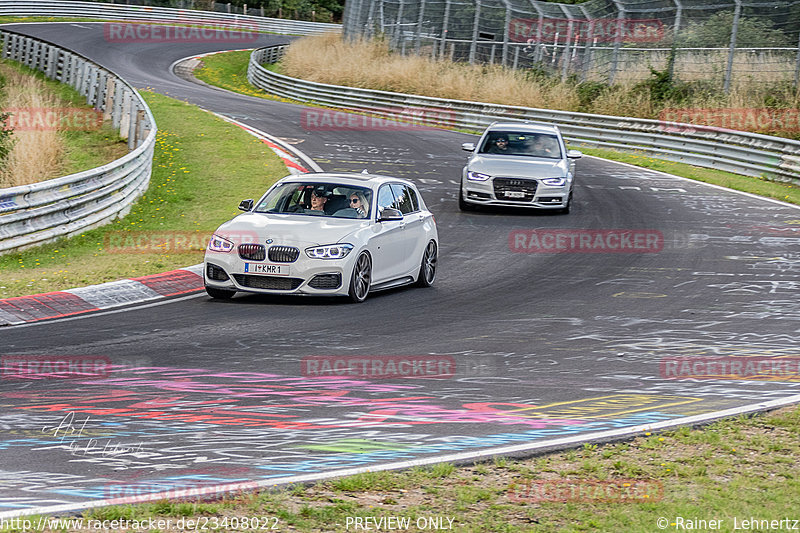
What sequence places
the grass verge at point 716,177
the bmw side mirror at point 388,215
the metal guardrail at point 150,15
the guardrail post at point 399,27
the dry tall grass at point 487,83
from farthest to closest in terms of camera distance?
the metal guardrail at point 150,15 < the guardrail post at point 399,27 < the dry tall grass at point 487,83 < the grass verge at point 716,177 < the bmw side mirror at point 388,215

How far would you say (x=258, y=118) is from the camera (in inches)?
1382

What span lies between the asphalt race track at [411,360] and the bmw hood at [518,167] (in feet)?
7.03

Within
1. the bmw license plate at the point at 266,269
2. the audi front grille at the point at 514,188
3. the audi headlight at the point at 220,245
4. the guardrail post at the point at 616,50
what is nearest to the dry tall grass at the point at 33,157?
the audi front grille at the point at 514,188

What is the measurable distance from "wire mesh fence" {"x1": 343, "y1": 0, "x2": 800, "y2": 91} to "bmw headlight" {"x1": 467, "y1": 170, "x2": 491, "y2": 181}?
1450 centimetres

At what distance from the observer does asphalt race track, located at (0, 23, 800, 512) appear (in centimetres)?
653

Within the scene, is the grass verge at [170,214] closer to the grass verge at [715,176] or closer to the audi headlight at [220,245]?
the audi headlight at [220,245]

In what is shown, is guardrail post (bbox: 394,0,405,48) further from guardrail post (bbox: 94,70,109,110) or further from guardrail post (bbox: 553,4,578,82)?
guardrail post (bbox: 94,70,109,110)

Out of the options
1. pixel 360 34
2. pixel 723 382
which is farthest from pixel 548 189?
pixel 360 34

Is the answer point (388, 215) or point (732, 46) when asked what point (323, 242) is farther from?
point (732, 46)

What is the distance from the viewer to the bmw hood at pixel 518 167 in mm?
20984

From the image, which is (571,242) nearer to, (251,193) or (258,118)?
(251,193)

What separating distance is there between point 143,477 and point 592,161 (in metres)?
25.5

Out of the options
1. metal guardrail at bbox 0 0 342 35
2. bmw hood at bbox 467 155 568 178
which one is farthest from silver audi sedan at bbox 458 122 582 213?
metal guardrail at bbox 0 0 342 35

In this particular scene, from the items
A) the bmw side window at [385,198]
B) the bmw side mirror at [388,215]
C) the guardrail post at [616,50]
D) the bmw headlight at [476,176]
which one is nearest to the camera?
the bmw side mirror at [388,215]
